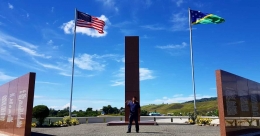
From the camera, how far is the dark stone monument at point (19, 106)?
9641mm

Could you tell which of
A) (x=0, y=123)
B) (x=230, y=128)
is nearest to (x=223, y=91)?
(x=230, y=128)

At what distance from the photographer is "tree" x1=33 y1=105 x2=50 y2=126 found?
17925 mm

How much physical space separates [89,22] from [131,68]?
6.73 m

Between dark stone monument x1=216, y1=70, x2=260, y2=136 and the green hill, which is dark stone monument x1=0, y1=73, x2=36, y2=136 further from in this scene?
the green hill

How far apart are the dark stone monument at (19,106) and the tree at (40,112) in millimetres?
3826

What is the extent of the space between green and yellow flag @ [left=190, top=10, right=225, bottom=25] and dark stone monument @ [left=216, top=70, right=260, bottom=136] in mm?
7456

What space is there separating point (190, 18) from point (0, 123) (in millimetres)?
17652

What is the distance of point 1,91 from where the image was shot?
15.8 m

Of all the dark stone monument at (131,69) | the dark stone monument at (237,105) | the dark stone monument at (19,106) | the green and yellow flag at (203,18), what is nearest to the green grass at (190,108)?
the green and yellow flag at (203,18)

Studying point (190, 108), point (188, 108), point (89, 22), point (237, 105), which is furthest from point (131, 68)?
point (188, 108)

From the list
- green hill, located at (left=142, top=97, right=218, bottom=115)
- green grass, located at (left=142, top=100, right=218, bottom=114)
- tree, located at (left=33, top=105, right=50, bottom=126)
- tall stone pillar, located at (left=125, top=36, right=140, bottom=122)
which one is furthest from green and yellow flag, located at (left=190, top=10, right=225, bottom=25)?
green grass, located at (left=142, top=100, right=218, bottom=114)

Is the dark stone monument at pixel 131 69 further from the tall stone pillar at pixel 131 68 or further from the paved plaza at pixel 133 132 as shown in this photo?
the paved plaza at pixel 133 132

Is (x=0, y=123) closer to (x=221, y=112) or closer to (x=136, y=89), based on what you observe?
(x=136, y=89)

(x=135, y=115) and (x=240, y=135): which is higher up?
(x=135, y=115)
